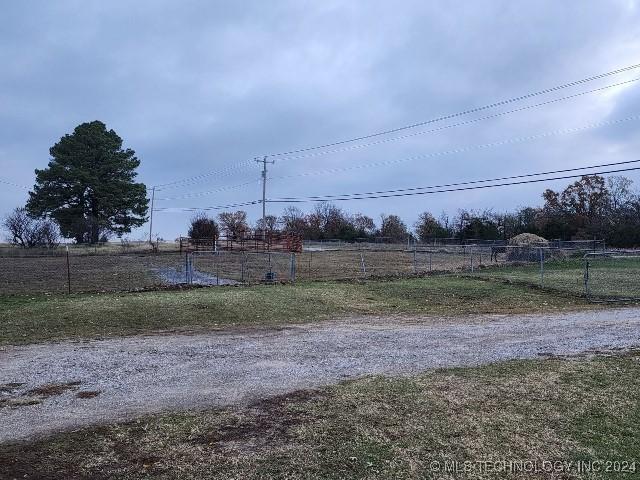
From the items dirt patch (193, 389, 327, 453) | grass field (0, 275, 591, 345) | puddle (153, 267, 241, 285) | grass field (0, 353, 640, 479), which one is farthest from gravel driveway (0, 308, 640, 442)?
puddle (153, 267, 241, 285)

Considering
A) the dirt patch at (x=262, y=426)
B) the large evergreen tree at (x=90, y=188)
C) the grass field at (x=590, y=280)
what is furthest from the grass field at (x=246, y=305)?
the large evergreen tree at (x=90, y=188)

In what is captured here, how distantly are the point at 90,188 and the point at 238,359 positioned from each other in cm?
6293

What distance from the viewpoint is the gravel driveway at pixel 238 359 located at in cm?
649

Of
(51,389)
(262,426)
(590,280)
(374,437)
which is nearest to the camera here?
(374,437)

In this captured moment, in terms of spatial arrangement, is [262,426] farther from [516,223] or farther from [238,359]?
[516,223]

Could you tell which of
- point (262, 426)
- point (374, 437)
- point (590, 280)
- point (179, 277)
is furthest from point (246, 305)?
point (590, 280)

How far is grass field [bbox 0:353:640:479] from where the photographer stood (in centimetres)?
449

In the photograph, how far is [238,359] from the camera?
366 inches

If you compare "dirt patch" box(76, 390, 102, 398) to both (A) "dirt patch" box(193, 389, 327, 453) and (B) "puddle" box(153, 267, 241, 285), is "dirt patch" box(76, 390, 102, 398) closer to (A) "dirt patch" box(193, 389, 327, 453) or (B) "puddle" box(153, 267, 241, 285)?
(A) "dirt patch" box(193, 389, 327, 453)

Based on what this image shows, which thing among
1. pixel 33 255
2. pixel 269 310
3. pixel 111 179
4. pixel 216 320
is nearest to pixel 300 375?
pixel 216 320

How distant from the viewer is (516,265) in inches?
1304

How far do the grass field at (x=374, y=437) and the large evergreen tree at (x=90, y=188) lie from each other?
6278 centimetres

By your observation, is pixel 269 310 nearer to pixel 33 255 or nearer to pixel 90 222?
pixel 33 255

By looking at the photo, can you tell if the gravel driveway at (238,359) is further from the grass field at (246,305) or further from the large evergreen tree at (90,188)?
the large evergreen tree at (90,188)
